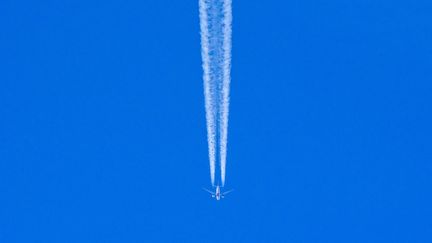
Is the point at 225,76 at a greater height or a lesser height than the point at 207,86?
lesser

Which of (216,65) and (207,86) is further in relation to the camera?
(207,86)

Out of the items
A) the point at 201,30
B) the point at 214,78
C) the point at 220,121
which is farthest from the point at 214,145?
the point at 201,30

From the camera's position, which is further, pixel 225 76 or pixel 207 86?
pixel 207 86

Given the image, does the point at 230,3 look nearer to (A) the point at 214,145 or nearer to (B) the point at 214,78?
(B) the point at 214,78

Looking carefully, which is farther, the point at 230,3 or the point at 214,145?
the point at 214,145

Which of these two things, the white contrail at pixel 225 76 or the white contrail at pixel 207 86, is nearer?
the white contrail at pixel 225 76

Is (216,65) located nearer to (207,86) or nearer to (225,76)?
(225,76)

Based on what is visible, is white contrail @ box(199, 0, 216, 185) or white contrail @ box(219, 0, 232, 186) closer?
white contrail @ box(219, 0, 232, 186)

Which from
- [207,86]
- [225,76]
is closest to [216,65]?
[225,76]
